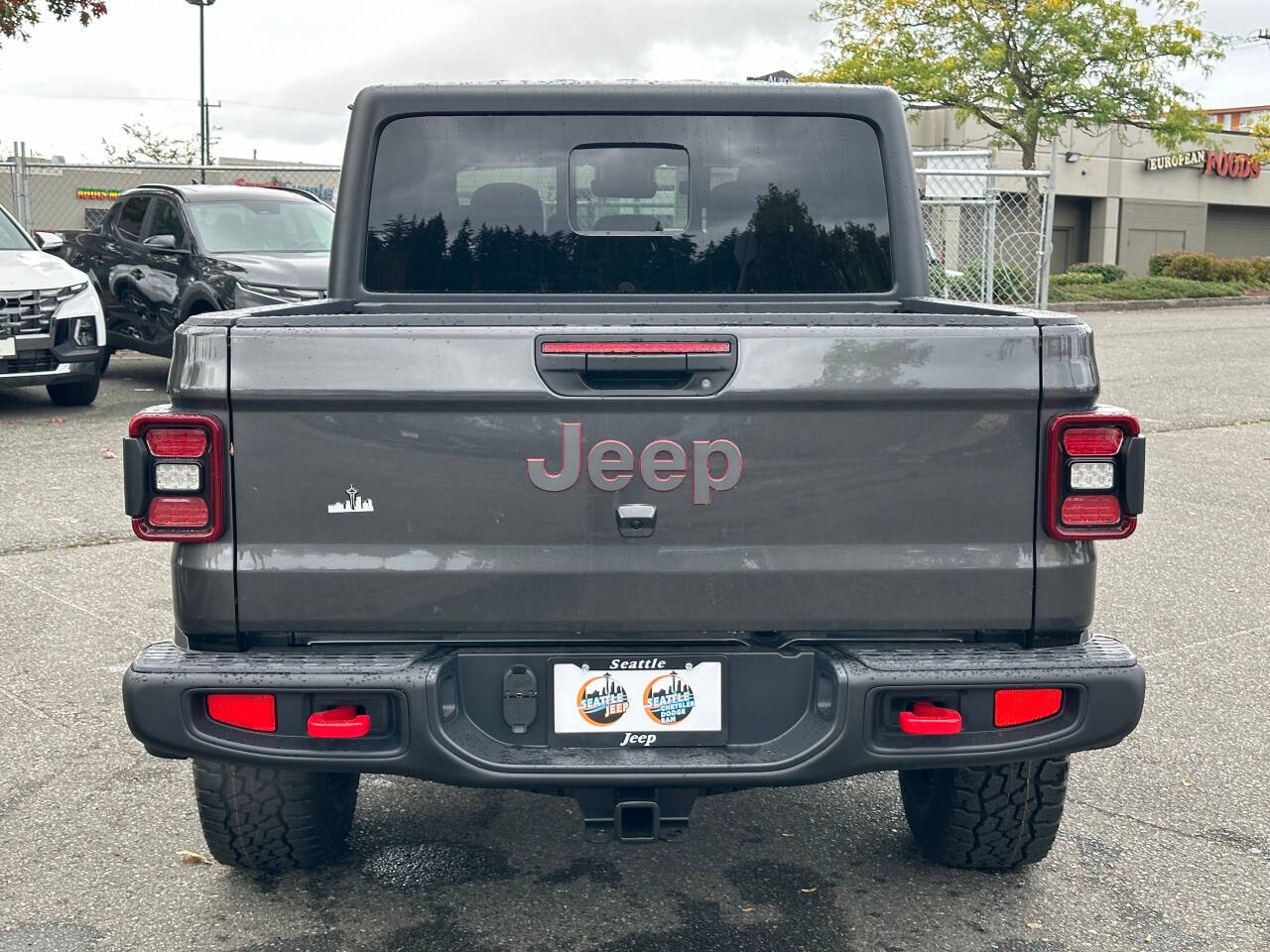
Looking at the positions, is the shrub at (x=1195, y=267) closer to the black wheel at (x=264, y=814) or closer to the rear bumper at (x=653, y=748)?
the rear bumper at (x=653, y=748)

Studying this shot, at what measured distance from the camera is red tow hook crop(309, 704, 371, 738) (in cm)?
281

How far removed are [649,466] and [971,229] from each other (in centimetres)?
1349

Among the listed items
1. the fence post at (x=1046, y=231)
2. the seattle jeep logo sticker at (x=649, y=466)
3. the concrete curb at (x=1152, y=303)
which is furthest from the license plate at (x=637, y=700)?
the concrete curb at (x=1152, y=303)

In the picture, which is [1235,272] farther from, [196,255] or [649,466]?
[649,466]

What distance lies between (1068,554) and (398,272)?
2.01 meters

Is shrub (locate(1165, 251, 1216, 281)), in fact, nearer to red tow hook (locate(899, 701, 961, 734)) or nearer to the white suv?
the white suv

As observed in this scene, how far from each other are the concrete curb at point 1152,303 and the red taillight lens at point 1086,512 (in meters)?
21.0

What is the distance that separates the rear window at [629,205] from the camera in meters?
3.84

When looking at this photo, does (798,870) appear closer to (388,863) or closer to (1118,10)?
(388,863)

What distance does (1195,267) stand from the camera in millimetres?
31125

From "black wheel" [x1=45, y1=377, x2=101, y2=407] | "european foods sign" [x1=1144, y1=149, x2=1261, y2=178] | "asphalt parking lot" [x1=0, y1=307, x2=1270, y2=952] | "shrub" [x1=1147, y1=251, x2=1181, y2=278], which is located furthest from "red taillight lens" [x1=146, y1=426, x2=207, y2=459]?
"european foods sign" [x1=1144, y1=149, x2=1261, y2=178]

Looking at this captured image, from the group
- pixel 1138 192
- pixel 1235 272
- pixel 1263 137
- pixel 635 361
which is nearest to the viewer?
pixel 635 361

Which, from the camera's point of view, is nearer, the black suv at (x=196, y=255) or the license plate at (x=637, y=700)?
the license plate at (x=637, y=700)

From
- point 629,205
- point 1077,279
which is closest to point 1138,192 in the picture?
point 1077,279
